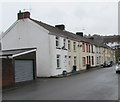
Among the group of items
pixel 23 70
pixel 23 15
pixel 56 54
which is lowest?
pixel 23 70

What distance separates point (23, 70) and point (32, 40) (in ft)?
25.5

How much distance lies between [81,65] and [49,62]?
12.7 metres

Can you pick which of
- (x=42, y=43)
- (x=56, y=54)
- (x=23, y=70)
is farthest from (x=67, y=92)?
(x=56, y=54)

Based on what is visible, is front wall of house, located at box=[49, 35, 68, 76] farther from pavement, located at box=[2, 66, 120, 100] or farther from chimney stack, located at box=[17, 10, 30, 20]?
pavement, located at box=[2, 66, 120, 100]

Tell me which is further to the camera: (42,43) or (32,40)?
→ (32,40)

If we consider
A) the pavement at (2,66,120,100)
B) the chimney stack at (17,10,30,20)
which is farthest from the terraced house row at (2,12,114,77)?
the pavement at (2,66,120,100)

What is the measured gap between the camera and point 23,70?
19938mm

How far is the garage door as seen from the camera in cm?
1875

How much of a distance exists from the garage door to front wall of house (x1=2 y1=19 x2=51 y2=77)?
4222 mm

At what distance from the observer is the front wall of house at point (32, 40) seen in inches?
1019

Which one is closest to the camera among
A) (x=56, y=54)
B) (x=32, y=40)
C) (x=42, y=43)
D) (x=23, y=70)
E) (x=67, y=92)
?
(x=67, y=92)

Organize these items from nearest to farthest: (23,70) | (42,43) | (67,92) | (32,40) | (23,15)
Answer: (67,92) → (23,70) → (42,43) → (32,40) → (23,15)

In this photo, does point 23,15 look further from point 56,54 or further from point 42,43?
point 56,54

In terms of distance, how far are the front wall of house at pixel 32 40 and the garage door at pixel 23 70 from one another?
4.22m
